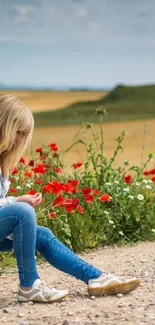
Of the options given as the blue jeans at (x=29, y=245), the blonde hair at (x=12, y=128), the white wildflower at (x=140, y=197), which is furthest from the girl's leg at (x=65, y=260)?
the white wildflower at (x=140, y=197)

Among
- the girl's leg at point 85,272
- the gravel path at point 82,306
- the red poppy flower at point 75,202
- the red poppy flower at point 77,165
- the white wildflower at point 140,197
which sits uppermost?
the red poppy flower at point 77,165

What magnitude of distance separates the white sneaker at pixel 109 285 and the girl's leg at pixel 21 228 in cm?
36

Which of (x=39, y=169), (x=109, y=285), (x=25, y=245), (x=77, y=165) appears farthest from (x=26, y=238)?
(x=77, y=165)

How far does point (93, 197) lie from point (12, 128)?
1381 mm

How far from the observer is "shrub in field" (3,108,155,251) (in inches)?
198

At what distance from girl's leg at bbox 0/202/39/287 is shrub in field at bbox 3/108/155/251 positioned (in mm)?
1100

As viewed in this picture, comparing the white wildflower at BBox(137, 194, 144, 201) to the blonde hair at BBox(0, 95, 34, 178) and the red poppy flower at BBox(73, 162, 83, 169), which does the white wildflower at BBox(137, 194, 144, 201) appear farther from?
the blonde hair at BBox(0, 95, 34, 178)

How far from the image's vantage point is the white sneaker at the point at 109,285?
375 cm

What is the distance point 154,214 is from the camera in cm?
550

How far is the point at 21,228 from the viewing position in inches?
143

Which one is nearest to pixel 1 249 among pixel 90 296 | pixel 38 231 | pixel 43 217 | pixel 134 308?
pixel 38 231

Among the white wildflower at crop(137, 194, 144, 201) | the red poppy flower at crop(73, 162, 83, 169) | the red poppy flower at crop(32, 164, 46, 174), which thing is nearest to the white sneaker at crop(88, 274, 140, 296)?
the red poppy flower at crop(32, 164, 46, 174)

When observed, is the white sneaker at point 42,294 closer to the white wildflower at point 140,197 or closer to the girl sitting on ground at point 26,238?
the girl sitting on ground at point 26,238

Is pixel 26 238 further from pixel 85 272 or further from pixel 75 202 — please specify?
pixel 75 202
